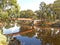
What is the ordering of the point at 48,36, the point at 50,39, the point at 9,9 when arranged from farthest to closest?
the point at 9,9 < the point at 48,36 < the point at 50,39

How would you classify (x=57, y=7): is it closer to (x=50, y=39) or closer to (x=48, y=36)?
(x=48, y=36)

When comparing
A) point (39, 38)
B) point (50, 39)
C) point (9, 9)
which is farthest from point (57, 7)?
point (50, 39)

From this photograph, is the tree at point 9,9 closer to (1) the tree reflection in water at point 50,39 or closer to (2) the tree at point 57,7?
(1) the tree reflection in water at point 50,39

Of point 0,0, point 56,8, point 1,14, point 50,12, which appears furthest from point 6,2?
point 50,12

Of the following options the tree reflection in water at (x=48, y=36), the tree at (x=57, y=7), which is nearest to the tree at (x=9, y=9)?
the tree reflection in water at (x=48, y=36)

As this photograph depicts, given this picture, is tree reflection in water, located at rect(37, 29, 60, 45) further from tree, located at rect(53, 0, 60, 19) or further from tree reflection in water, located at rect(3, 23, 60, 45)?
tree, located at rect(53, 0, 60, 19)

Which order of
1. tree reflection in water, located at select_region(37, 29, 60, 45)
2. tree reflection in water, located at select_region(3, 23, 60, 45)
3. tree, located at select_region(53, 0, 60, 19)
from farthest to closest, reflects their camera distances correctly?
tree, located at select_region(53, 0, 60, 19) → tree reflection in water, located at select_region(3, 23, 60, 45) → tree reflection in water, located at select_region(37, 29, 60, 45)

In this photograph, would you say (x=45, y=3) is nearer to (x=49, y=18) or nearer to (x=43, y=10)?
(x=43, y=10)

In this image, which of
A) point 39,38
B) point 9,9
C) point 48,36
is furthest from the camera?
point 9,9

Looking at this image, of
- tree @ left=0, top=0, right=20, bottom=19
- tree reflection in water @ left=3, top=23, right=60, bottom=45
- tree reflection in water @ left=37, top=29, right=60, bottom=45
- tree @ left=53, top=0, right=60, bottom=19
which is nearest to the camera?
tree reflection in water @ left=37, top=29, right=60, bottom=45

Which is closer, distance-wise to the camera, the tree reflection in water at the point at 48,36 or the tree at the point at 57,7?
the tree reflection in water at the point at 48,36

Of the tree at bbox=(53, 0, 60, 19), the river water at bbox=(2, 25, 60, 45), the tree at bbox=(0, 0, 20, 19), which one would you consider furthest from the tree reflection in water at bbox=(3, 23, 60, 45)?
the tree at bbox=(53, 0, 60, 19)

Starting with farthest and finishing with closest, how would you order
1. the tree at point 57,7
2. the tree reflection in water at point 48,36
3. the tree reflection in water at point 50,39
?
the tree at point 57,7, the tree reflection in water at point 48,36, the tree reflection in water at point 50,39

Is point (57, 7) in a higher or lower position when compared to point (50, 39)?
higher
